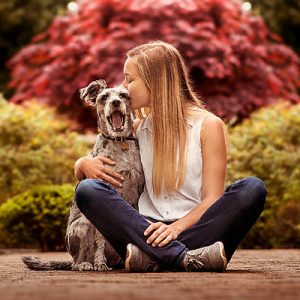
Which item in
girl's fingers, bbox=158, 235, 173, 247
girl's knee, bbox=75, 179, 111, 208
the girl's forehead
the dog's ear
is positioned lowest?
girl's fingers, bbox=158, 235, 173, 247

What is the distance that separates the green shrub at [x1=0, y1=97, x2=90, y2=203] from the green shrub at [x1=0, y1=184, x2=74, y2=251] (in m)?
1.00

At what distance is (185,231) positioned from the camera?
4.61 metres

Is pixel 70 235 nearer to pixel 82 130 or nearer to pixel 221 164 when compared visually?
pixel 221 164

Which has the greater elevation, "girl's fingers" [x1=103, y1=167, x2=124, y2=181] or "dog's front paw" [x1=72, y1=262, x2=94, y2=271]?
"girl's fingers" [x1=103, y1=167, x2=124, y2=181]

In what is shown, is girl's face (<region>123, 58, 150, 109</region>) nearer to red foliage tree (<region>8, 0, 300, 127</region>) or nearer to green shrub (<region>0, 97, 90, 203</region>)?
green shrub (<region>0, 97, 90, 203</region>)

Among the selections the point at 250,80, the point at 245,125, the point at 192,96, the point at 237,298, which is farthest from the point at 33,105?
the point at 237,298

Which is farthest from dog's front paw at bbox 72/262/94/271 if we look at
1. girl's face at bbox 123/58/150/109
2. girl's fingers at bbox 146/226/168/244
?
girl's face at bbox 123/58/150/109

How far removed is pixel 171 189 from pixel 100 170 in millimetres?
425

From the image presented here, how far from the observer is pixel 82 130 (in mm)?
13297

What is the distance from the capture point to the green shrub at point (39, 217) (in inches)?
328

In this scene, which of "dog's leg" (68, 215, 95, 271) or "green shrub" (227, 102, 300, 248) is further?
"green shrub" (227, 102, 300, 248)

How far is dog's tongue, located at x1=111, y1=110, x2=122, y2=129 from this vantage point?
197 inches

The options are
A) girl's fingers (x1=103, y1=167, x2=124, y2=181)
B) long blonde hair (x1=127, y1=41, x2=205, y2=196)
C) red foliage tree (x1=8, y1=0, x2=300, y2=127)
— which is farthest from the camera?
red foliage tree (x1=8, y1=0, x2=300, y2=127)

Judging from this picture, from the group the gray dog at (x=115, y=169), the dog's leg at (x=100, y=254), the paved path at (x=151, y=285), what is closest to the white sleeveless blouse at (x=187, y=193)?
the gray dog at (x=115, y=169)
